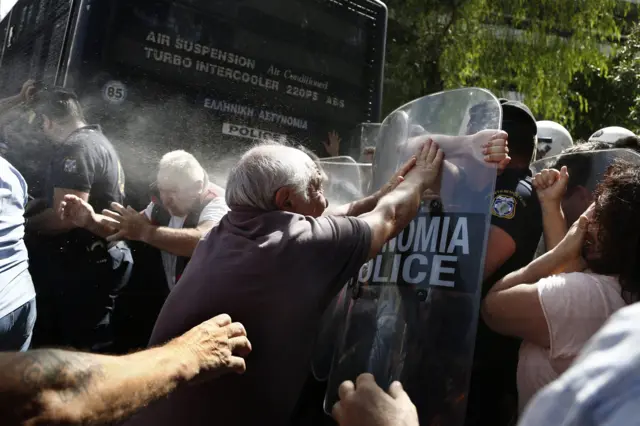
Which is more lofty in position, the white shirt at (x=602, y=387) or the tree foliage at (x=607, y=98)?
the tree foliage at (x=607, y=98)

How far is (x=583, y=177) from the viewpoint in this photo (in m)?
2.42

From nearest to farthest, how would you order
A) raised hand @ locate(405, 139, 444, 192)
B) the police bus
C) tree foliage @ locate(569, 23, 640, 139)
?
1. raised hand @ locate(405, 139, 444, 192)
2. the police bus
3. tree foliage @ locate(569, 23, 640, 139)

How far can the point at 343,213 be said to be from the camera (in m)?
→ 2.52

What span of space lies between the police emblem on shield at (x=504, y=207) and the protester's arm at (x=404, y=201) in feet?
1.00

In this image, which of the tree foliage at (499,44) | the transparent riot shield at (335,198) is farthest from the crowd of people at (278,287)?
the tree foliage at (499,44)

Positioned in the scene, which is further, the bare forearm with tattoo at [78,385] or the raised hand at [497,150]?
the raised hand at [497,150]

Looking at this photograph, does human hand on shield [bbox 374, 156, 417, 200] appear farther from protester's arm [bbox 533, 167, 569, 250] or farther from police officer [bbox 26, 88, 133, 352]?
police officer [bbox 26, 88, 133, 352]

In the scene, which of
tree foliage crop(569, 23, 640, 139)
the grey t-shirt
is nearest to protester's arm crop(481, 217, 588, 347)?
the grey t-shirt

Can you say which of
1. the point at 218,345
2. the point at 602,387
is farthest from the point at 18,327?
the point at 602,387

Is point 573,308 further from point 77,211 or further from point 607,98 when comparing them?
point 607,98

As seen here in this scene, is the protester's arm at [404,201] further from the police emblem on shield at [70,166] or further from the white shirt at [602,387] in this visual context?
the police emblem on shield at [70,166]

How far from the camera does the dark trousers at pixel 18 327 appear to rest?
2686 millimetres

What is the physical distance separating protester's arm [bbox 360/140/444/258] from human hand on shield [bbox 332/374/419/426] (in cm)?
56

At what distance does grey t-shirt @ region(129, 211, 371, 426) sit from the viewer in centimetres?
173
